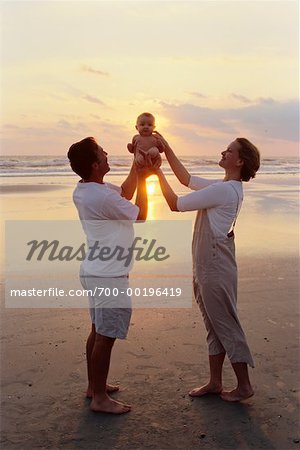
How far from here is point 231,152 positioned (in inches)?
155

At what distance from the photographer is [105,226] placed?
375 centimetres

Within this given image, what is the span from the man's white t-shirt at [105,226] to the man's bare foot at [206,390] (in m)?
1.07

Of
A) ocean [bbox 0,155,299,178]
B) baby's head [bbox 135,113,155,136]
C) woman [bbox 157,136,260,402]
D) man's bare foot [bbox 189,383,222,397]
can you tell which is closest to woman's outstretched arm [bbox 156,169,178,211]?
woman [bbox 157,136,260,402]

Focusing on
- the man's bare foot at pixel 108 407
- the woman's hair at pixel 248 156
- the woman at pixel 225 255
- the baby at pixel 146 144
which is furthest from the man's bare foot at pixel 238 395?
the baby at pixel 146 144

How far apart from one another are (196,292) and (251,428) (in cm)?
104

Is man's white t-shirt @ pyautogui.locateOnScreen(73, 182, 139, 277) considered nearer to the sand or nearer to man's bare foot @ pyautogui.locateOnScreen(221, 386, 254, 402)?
the sand

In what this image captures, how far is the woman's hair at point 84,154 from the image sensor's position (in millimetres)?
3699

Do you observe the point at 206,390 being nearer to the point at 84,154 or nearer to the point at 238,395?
the point at 238,395

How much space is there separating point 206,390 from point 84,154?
1.98 metres

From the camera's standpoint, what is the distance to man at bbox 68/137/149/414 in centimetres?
369

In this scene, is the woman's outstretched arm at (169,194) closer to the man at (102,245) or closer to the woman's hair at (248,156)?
the man at (102,245)

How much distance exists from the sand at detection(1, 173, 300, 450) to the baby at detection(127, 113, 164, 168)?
68.7 inches

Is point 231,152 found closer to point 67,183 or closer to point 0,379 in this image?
point 0,379

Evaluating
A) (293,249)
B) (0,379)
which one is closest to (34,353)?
(0,379)
